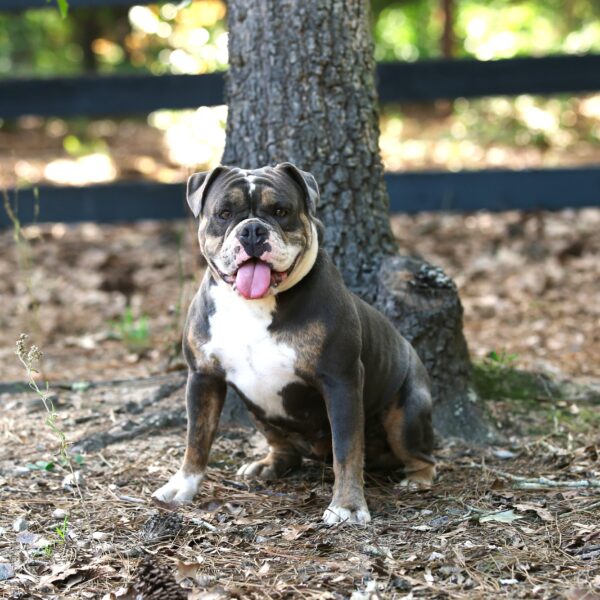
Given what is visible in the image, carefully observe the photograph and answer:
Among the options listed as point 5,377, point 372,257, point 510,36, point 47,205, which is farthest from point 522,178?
point 510,36

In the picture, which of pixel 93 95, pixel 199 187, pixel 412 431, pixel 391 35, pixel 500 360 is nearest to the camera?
pixel 199 187

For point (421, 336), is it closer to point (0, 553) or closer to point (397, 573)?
point (397, 573)

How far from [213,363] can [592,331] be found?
3.52m

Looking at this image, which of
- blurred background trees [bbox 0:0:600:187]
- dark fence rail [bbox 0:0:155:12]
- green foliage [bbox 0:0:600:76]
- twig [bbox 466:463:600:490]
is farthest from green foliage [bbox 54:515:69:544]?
green foliage [bbox 0:0:600:76]

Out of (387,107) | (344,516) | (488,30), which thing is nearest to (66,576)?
(344,516)

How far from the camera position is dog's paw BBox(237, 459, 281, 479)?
4.53 m

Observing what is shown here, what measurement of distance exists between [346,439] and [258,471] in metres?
0.75

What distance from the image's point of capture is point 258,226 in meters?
3.71

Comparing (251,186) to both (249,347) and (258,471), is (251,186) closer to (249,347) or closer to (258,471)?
(249,347)

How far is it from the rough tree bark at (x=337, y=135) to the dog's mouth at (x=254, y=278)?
1352mm

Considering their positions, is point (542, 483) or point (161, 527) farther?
point (542, 483)

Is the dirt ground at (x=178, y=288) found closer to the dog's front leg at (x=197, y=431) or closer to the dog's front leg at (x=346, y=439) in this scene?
the dog's front leg at (x=197, y=431)

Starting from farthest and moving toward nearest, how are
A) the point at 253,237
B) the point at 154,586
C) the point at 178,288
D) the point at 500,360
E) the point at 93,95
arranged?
the point at 93,95
the point at 178,288
the point at 500,360
the point at 253,237
the point at 154,586

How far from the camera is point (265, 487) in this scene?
174 inches
